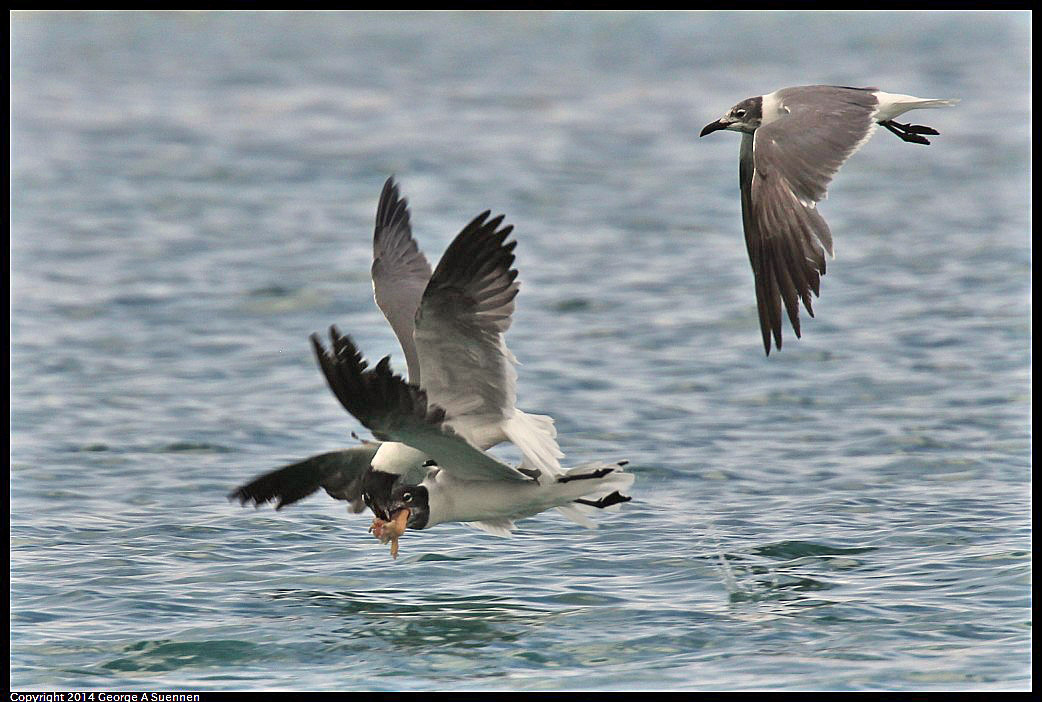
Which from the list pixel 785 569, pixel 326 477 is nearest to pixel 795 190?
pixel 785 569

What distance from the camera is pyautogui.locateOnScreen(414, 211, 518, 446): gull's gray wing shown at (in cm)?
711

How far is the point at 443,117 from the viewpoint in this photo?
74.4ft

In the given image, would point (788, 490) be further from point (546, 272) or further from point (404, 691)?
point (546, 272)

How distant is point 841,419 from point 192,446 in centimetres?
425

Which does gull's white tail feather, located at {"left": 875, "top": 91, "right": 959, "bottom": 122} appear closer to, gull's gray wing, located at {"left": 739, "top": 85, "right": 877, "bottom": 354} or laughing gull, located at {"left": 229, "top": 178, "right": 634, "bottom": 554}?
gull's gray wing, located at {"left": 739, "top": 85, "right": 877, "bottom": 354}

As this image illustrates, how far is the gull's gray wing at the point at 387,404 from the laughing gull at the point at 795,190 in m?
1.81

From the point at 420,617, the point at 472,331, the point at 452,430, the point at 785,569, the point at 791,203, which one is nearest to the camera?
the point at 452,430

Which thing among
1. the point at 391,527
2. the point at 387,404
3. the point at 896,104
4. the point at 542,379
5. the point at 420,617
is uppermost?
the point at 896,104

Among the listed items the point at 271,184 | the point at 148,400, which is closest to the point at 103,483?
the point at 148,400

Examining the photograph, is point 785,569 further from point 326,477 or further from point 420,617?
point 326,477

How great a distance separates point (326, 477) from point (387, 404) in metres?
1.82

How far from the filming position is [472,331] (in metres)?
7.27

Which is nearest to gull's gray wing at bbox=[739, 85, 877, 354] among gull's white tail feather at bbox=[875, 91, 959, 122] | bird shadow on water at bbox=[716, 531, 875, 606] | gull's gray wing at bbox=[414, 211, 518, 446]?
gull's white tail feather at bbox=[875, 91, 959, 122]

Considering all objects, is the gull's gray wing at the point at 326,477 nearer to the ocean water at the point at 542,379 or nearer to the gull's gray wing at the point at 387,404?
the ocean water at the point at 542,379
